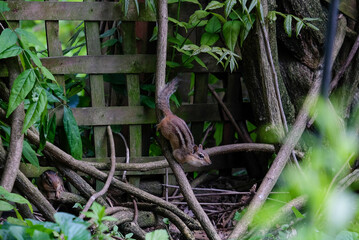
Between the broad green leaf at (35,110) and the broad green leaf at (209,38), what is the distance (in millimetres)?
1333

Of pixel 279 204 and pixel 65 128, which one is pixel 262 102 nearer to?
pixel 279 204

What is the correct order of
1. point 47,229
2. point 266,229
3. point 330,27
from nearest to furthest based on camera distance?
point 330,27 → point 47,229 → point 266,229

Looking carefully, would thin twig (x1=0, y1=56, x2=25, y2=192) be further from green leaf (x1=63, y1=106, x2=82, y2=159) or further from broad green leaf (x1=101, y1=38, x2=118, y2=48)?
broad green leaf (x1=101, y1=38, x2=118, y2=48)

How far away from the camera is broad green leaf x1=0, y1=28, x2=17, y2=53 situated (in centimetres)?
230

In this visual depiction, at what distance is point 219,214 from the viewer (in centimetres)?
336

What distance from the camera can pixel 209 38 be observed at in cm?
319

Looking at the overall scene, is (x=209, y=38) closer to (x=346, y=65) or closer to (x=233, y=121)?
(x=233, y=121)

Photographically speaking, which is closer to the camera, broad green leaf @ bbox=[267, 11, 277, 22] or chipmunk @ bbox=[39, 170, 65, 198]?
broad green leaf @ bbox=[267, 11, 277, 22]

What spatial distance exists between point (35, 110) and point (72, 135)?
0.86 m

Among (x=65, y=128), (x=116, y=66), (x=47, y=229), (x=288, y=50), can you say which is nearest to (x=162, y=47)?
(x=116, y=66)

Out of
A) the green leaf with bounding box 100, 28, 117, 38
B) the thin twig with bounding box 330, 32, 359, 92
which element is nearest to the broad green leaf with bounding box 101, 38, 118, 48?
the green leaf with bounding box 100, 28, 117, 38

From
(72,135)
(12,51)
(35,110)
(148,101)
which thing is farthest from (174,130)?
(12,51)

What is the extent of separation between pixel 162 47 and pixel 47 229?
1.40 metres

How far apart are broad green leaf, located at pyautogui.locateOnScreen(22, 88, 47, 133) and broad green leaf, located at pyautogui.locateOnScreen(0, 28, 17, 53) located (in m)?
0.30
